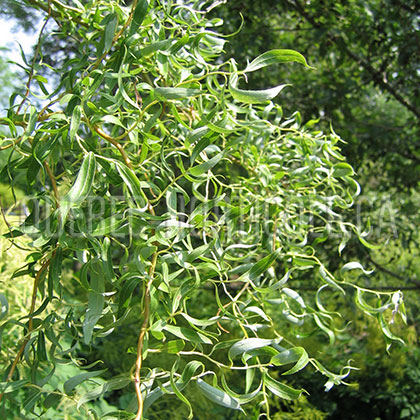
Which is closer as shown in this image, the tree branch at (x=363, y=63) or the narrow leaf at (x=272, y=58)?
the narrow leaf at (x=272, y=58)

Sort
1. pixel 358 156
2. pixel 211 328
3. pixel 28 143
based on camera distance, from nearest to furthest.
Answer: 1. pixel 28 143
2. pixel 211 328
3. pixel 358 156

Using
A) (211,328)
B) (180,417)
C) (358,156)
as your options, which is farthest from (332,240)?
(180,417)

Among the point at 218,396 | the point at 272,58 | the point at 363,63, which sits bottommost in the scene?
the point at 363,63

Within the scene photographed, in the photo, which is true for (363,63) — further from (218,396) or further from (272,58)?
(218,396)

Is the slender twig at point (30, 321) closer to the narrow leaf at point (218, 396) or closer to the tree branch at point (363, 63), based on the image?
the narrow leaf at point (218, 396)

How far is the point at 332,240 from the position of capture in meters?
1.59

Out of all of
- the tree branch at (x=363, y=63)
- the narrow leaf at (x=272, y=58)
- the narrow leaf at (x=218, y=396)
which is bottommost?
the tree branch at (x=363, y=63)

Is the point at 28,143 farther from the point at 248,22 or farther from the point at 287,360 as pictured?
the point at 248,22

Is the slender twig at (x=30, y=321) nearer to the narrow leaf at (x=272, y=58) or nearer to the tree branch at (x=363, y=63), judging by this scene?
the narrow leaf at (x=272, y=58)

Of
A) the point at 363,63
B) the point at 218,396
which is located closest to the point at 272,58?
the point at 218,396

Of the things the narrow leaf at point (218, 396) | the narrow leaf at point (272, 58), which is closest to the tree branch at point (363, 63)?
the narrow leaf at point (272, 58)

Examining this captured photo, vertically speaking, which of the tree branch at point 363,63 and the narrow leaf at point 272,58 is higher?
the narrow leaf at point 272,58

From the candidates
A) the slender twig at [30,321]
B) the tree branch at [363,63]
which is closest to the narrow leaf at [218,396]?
the slender twig at [30,321]

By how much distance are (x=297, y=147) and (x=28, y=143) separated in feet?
1.33
